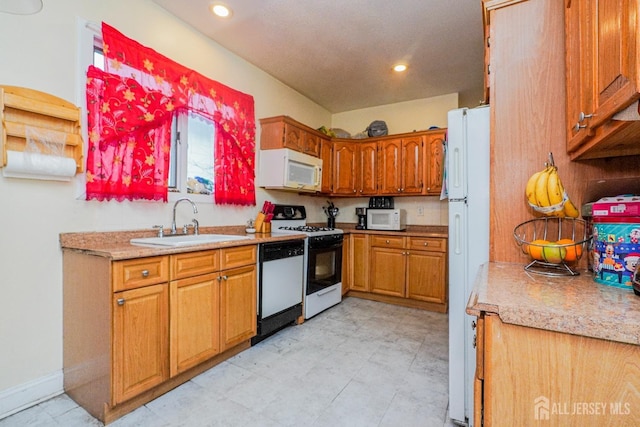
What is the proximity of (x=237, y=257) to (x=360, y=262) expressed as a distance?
2005mm

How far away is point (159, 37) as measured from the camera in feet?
7.56

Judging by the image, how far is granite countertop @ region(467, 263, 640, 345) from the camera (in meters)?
0.64

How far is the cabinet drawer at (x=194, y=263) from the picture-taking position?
6.02 ft

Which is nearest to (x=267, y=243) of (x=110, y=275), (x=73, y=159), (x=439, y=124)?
(x=110, y=275)

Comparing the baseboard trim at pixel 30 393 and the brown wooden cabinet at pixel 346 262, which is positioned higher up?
the brown wooden cabinet at pixel 346 262

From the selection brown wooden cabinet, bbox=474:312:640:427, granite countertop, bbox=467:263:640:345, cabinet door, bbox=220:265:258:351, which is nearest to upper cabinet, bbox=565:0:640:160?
granite countertop, bbox=467:263:640:345

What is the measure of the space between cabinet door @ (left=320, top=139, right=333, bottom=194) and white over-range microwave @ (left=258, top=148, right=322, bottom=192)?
0.44 m

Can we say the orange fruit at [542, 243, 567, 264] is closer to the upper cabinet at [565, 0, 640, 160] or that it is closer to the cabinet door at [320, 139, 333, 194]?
the upper cabinet at [565, 0, 640, 160]

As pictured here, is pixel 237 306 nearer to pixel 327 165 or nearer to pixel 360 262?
pixel 360 262

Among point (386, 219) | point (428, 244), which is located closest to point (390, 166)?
point (386, 219)

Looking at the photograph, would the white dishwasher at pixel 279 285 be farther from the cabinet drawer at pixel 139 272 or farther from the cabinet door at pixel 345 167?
the cabinet door at pixel 345 167

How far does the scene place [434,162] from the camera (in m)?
3.61

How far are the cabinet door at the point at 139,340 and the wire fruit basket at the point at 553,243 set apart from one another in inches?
76.0

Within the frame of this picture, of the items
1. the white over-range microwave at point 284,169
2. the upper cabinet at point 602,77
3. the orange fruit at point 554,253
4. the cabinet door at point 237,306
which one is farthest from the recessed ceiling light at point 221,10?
the orange fruit at point 554,253
